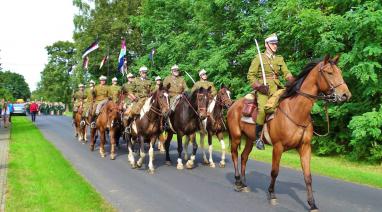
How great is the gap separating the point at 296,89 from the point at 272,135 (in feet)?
3.37

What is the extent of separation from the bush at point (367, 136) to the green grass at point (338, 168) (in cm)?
38

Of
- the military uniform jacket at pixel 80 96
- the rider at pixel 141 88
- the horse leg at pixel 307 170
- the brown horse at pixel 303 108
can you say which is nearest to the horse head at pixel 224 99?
the rider at pixel 141 88

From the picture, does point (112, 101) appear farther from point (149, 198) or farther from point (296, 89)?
point (296, 89)

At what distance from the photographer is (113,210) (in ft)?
26.9

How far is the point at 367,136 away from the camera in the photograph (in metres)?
14.6

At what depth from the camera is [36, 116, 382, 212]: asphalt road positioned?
27.8ft

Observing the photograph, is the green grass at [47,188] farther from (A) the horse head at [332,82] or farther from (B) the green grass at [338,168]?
(B) the green grass at [338,168]

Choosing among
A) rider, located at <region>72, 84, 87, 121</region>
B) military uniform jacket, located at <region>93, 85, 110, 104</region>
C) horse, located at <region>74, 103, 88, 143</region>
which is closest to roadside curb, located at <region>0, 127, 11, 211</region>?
horse, located at <region>74, 103, 88, 143</region>

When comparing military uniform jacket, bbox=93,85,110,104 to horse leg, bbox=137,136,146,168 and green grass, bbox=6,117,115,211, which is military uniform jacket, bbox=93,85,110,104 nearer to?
green grass, bbox=6,117,115,211

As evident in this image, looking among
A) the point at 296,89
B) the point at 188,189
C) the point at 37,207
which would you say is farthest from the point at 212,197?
the point at 37,207

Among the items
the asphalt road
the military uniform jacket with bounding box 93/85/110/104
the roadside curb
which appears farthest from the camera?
the military uniform jacket with bounding box 93/85/110/104

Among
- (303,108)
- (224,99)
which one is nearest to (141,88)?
(224,99)

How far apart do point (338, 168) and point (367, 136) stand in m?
1.84

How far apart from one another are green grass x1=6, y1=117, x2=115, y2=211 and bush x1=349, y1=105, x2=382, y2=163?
27.4ft
